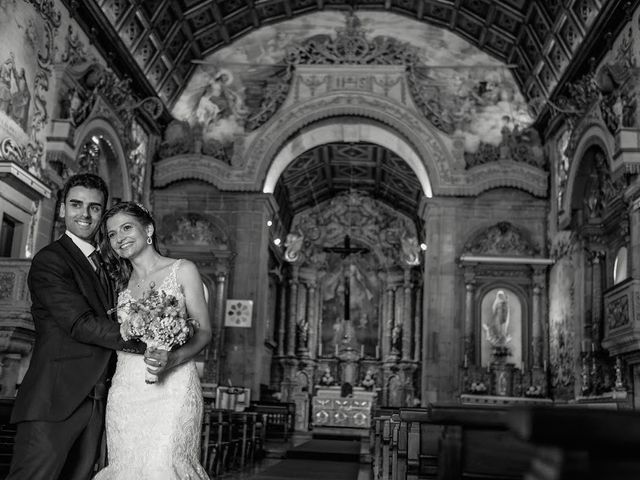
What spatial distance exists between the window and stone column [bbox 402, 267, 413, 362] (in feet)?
60.5

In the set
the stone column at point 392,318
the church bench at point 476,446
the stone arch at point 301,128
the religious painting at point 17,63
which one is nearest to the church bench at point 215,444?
the religious painting at point 17,63

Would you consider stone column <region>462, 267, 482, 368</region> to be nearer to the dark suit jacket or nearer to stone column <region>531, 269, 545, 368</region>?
stone column <region>531, 269, 545, 368</region>

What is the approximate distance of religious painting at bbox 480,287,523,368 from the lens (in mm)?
19453

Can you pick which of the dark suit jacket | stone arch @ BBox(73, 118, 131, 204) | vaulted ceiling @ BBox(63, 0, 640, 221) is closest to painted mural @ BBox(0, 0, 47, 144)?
vaulted ceiling @ BBox(63, 0, 640, 221)

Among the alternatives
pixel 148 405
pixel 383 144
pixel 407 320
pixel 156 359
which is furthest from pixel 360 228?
pixel 156 359

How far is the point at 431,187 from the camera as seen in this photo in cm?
2030

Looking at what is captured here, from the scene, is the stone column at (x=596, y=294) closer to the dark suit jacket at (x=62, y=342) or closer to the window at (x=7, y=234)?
the window at (x=7, y=234)

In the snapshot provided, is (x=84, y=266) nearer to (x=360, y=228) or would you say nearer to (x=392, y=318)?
(x=392, y=318)

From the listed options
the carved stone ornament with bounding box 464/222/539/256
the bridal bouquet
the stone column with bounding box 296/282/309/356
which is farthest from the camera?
the stone column with bounding box 296/282/309/356

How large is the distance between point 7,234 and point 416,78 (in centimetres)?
1157

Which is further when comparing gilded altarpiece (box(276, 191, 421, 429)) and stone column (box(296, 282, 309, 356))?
stone column (box(296, 282, 309, 356))

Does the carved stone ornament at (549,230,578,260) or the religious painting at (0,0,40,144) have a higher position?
the religious painting at (0,0,40,144)

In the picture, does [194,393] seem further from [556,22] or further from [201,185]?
[201,185]

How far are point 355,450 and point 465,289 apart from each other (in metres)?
5.73
